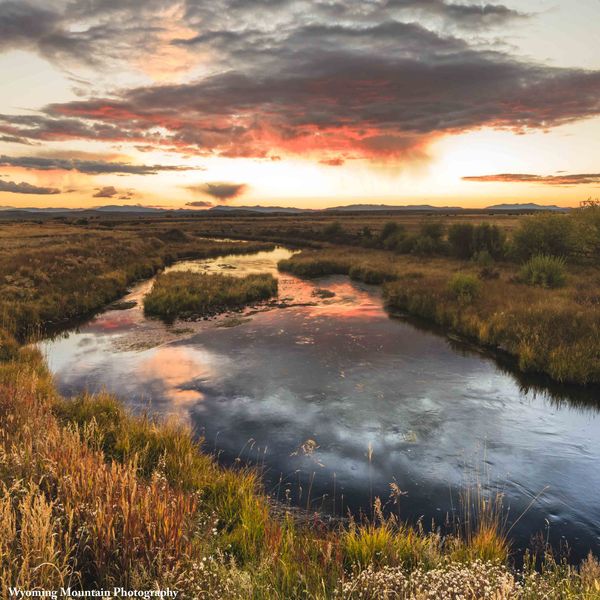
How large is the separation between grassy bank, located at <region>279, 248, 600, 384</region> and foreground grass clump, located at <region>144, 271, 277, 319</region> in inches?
367

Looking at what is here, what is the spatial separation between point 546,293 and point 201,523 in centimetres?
2287

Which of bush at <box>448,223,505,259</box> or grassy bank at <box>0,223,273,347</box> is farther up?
bush at <box>448,223,505,259</box>

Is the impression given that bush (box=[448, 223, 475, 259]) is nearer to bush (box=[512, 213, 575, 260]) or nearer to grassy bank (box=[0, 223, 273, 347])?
bush (box=[512, 213, 575, 260])

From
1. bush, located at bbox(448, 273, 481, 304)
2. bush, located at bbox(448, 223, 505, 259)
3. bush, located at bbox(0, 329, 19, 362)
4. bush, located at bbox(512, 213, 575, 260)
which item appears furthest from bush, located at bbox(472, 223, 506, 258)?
bush, located at bbox(0, 329, 19, 362)

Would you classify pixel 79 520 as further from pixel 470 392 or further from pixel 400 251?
pixel 400 251

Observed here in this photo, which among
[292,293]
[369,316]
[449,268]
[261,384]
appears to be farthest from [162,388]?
[449,268]

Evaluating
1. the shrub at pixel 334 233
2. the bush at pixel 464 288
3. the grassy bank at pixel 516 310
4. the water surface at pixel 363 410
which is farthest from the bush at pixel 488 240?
the shrub at pixel 334 233

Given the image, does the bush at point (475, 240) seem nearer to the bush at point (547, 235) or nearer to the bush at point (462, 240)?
the bush at point (462, 240)

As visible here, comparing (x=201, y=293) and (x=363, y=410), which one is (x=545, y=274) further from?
(x=201, y=293)

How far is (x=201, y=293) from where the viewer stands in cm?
2730

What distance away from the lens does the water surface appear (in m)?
8.69

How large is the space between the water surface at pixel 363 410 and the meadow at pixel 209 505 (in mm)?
907

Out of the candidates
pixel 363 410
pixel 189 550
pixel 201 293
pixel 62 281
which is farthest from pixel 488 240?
pixel 189 550

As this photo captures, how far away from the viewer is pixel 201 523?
5.79 m
